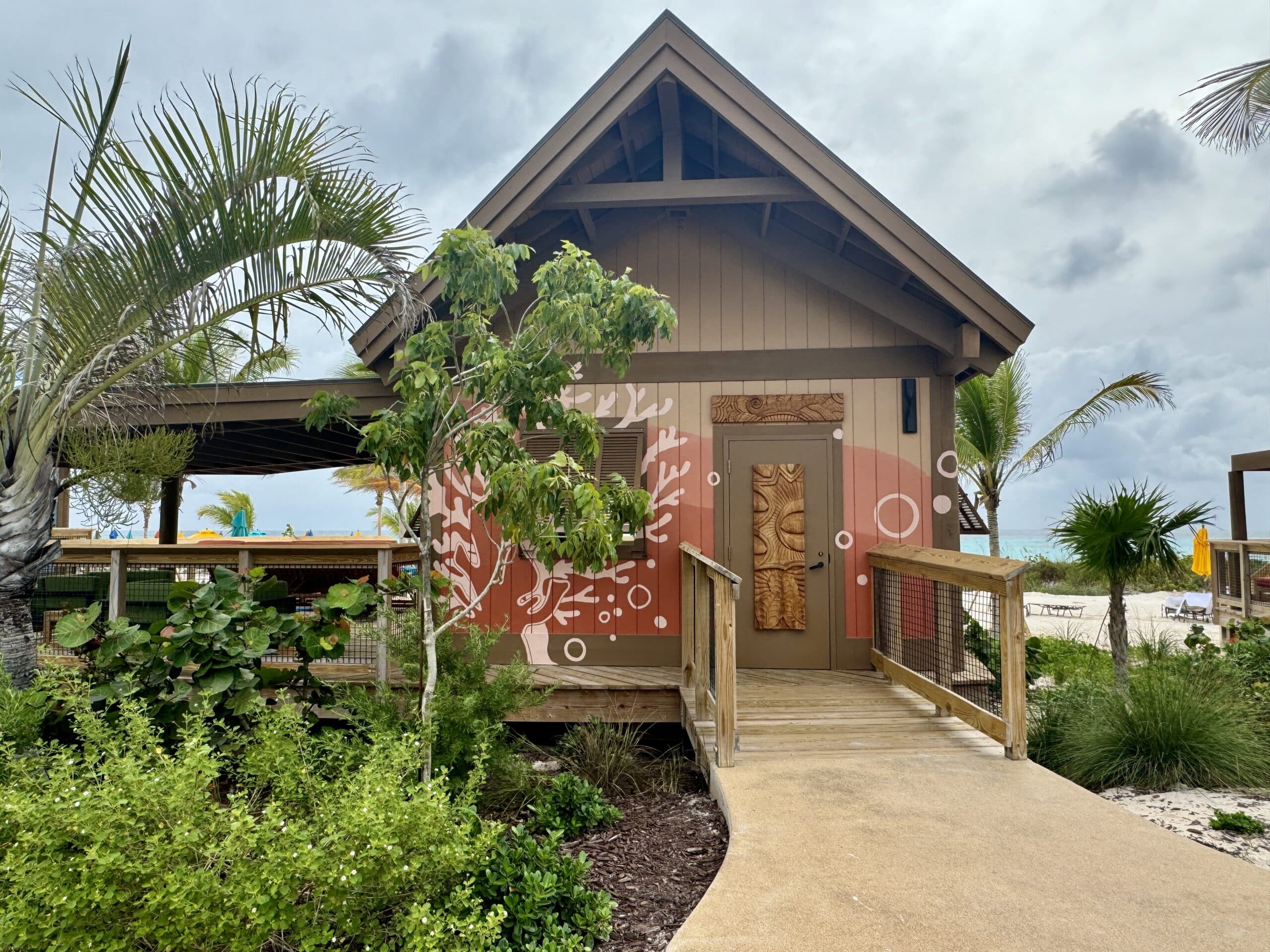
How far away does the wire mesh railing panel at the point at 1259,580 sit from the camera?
10516 mm

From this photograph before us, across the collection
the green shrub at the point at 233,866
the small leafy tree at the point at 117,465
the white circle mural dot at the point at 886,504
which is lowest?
the green shrub at the point at 233,866

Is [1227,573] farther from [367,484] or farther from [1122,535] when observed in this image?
[367,484]

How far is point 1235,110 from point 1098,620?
1101 cm

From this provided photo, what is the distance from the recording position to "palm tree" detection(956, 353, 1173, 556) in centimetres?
1443

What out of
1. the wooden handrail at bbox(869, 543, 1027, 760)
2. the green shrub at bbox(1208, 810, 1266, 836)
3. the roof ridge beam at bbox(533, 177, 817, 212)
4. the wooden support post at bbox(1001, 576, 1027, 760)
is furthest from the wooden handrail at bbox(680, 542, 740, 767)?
the roof ridge beam at bbox(533, 177, 817, 212)

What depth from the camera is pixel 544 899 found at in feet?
9.05

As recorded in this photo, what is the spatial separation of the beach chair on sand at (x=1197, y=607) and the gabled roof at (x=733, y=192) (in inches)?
524

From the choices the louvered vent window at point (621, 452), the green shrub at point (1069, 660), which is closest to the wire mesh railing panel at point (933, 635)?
the green shrub at point (1069, 660)

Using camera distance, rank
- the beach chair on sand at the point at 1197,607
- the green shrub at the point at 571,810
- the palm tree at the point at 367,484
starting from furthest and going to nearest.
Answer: the palm tree at the point at 367,484 → the beach chair on sand at the point at 1197,607 → the green shrub at the point at 571,810

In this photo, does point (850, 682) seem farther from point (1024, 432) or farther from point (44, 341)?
point (1024, 432)

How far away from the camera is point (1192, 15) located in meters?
16.7

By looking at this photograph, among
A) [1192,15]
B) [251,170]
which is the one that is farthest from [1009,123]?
[251,170]

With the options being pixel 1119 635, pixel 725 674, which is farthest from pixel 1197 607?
pixel 725 674

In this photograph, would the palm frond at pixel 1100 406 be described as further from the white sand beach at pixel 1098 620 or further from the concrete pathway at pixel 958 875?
the concrete pathway at pixel 958 875
